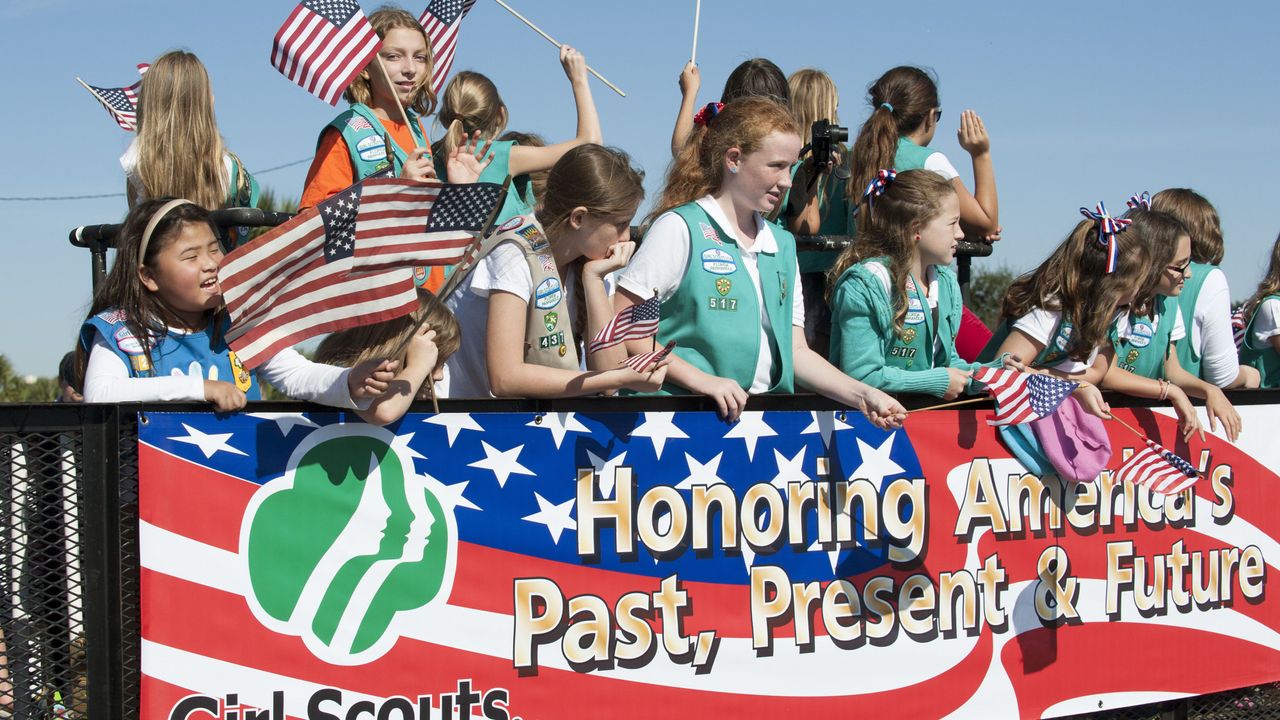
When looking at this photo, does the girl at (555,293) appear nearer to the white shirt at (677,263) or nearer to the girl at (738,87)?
the white shirt at (677,263)

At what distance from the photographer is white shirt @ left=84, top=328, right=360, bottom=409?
368cm

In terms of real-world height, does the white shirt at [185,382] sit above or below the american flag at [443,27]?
below

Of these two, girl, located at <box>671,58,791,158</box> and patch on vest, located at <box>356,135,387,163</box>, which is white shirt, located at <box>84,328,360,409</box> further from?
girl, located at <box>671,58,791,158</box>

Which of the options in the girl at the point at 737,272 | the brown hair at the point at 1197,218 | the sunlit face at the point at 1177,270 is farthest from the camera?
the brown hair at the point at 1197,218

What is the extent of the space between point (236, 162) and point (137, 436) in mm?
2101

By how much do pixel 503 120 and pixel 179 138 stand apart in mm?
1541

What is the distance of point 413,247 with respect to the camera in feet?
12.1

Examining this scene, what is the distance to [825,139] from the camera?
5613mm

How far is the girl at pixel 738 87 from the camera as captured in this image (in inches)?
234

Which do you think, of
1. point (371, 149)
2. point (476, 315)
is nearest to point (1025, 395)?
point (476, 315)

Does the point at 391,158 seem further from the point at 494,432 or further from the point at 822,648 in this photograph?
the point at 822,648

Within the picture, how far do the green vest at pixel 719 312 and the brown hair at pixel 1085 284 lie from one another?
1373mm

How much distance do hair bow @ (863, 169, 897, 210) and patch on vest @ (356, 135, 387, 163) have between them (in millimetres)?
2038

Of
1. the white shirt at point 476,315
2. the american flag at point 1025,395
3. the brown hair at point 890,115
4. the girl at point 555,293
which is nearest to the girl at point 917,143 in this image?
the brown hair at point 890,115
